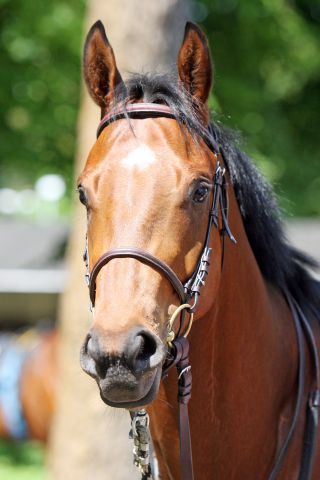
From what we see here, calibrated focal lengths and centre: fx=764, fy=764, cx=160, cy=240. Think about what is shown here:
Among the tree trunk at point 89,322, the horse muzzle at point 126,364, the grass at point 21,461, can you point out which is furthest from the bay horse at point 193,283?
the grass at point 21,461

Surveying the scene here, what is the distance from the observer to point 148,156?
266cm

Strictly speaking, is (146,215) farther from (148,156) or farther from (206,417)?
(206,417)

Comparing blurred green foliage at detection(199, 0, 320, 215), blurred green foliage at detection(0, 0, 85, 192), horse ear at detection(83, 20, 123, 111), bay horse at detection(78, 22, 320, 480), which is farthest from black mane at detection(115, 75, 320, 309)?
blurred green foliage at detection(0, 0, 85, 192)

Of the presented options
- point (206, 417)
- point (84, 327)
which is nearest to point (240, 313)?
point (206, 417)

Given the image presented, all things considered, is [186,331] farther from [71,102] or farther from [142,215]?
[71,102]

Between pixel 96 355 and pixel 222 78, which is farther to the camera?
pixel 222 78

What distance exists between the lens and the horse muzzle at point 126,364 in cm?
232

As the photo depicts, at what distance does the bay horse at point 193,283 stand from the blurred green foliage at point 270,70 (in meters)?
7.63

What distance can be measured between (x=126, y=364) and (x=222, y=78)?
8.96 m

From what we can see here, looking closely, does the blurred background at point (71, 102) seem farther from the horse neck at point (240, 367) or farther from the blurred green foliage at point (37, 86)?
the horse neck at point (240, 367)

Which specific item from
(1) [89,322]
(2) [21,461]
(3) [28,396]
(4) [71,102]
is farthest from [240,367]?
(4) [71,102]

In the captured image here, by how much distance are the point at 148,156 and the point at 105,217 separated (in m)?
0.27

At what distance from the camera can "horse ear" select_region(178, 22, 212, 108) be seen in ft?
9.50

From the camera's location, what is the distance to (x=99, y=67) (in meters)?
3.07
